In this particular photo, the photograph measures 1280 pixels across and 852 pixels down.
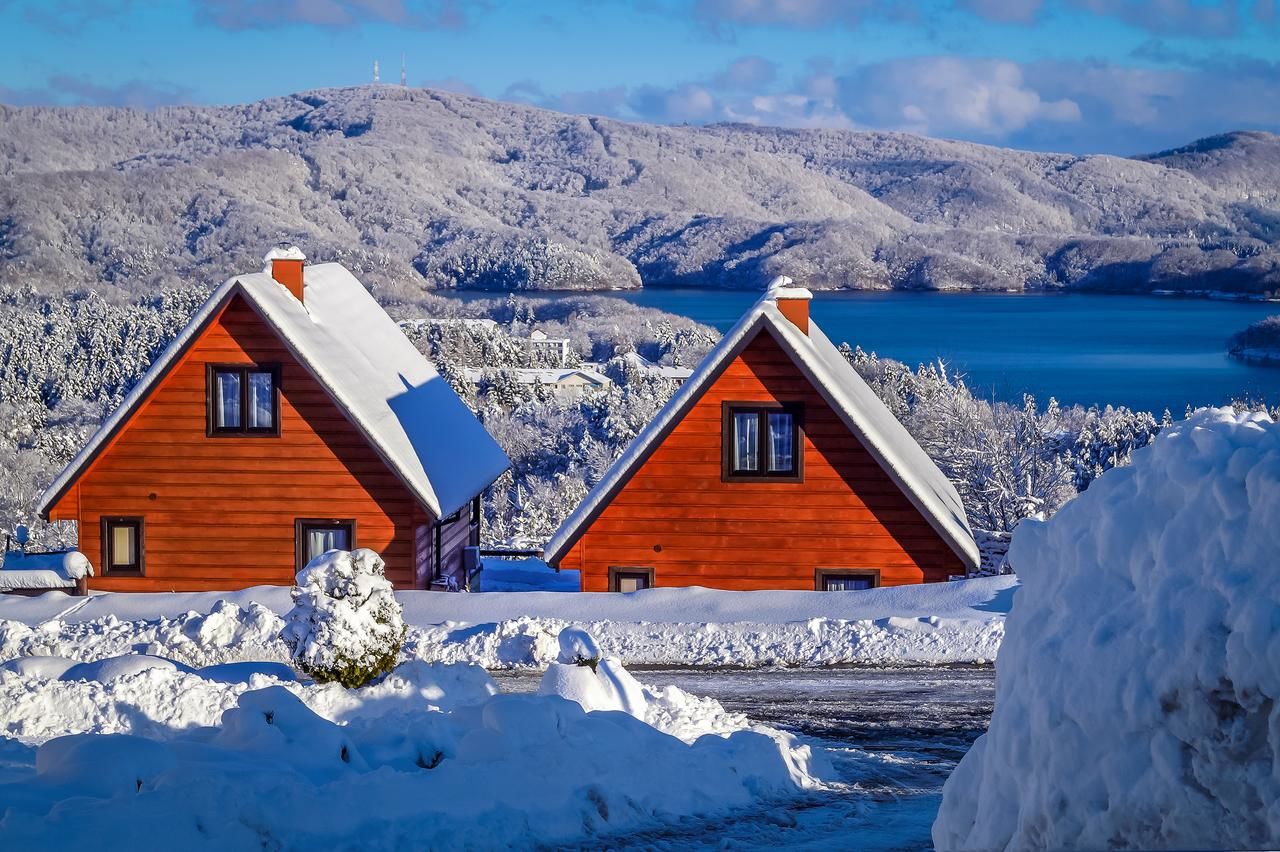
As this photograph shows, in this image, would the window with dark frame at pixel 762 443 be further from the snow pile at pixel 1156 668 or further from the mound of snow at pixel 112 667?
the snow pile at pixel 1156 668

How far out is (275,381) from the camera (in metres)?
22.3

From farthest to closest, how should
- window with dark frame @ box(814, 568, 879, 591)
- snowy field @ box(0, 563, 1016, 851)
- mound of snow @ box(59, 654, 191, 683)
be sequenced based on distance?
window with dark frame @ box(814, 568, 879, 591) < mound of snow @ box(59, 654, 191, 683) < snowy field @ box(0, 563, 1016, 851)

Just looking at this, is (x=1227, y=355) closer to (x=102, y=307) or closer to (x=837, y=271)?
(x=837, y=271)

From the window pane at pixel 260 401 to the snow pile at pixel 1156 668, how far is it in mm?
17757

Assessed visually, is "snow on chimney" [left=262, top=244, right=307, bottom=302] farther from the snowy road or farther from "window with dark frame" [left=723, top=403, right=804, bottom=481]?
the snowy road

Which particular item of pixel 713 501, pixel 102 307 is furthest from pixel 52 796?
pixel 102 307

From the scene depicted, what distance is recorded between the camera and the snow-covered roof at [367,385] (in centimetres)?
2180

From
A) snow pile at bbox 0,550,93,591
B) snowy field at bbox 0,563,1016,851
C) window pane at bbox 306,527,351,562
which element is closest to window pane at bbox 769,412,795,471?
snowy field at bbox 0,563,1016,851

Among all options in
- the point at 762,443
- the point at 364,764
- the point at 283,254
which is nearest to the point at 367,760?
the point at 364,764

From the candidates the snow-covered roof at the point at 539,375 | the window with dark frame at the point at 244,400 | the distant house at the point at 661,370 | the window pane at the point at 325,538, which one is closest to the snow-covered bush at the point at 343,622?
the window pane at the point at 325,538

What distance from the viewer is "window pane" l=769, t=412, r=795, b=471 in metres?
21.3

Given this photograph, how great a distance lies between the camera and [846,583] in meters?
21.5

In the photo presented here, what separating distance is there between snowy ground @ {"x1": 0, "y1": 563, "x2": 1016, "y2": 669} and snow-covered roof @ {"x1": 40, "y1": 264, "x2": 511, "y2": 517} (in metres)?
2.59

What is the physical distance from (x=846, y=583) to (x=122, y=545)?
41.0 ft
